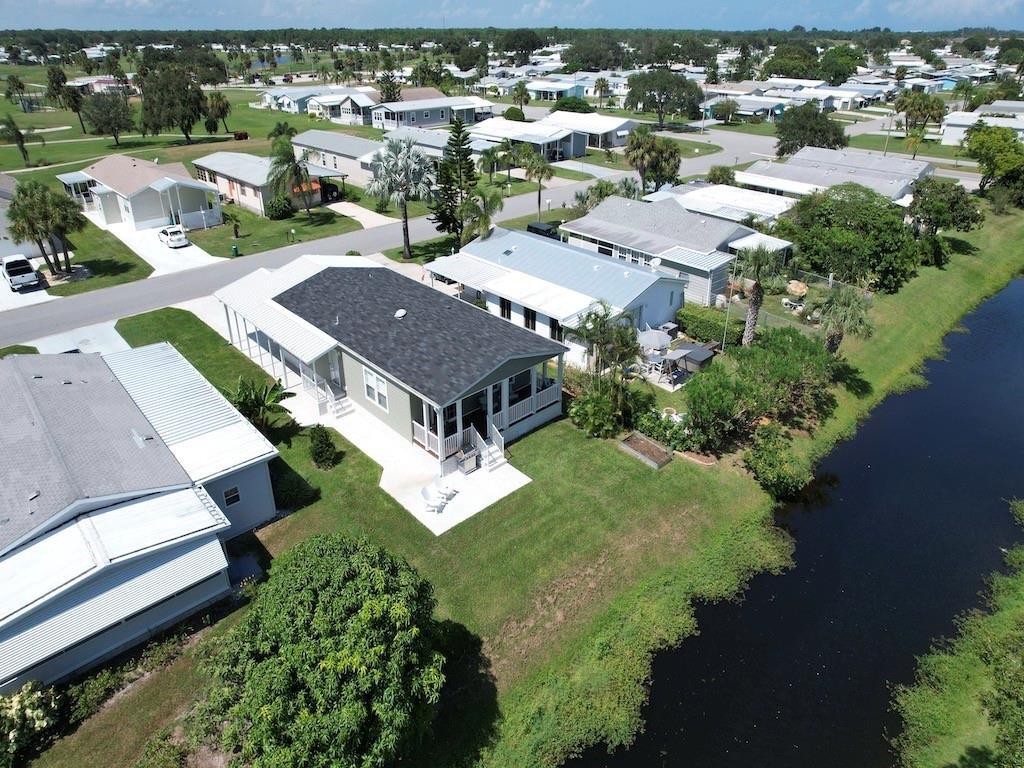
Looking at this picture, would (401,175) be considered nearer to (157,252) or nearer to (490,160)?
(157,252)

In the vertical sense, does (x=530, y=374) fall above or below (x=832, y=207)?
below

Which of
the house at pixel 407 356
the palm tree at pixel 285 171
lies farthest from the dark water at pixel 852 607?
the palm tree at pixel 285 171

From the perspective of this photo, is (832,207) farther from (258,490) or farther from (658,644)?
(258,490)

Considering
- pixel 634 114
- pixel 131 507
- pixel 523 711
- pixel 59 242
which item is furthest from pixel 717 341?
pixel 634 114

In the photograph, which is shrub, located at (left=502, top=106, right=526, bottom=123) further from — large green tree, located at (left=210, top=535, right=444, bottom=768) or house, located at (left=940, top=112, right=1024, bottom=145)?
large green tree, located at (left=210, top=535, right=444, bottom=768)

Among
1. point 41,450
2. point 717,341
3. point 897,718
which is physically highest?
point 41,450

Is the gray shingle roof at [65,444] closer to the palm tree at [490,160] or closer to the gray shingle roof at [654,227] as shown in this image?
the gray shingle roof at [654,227]
